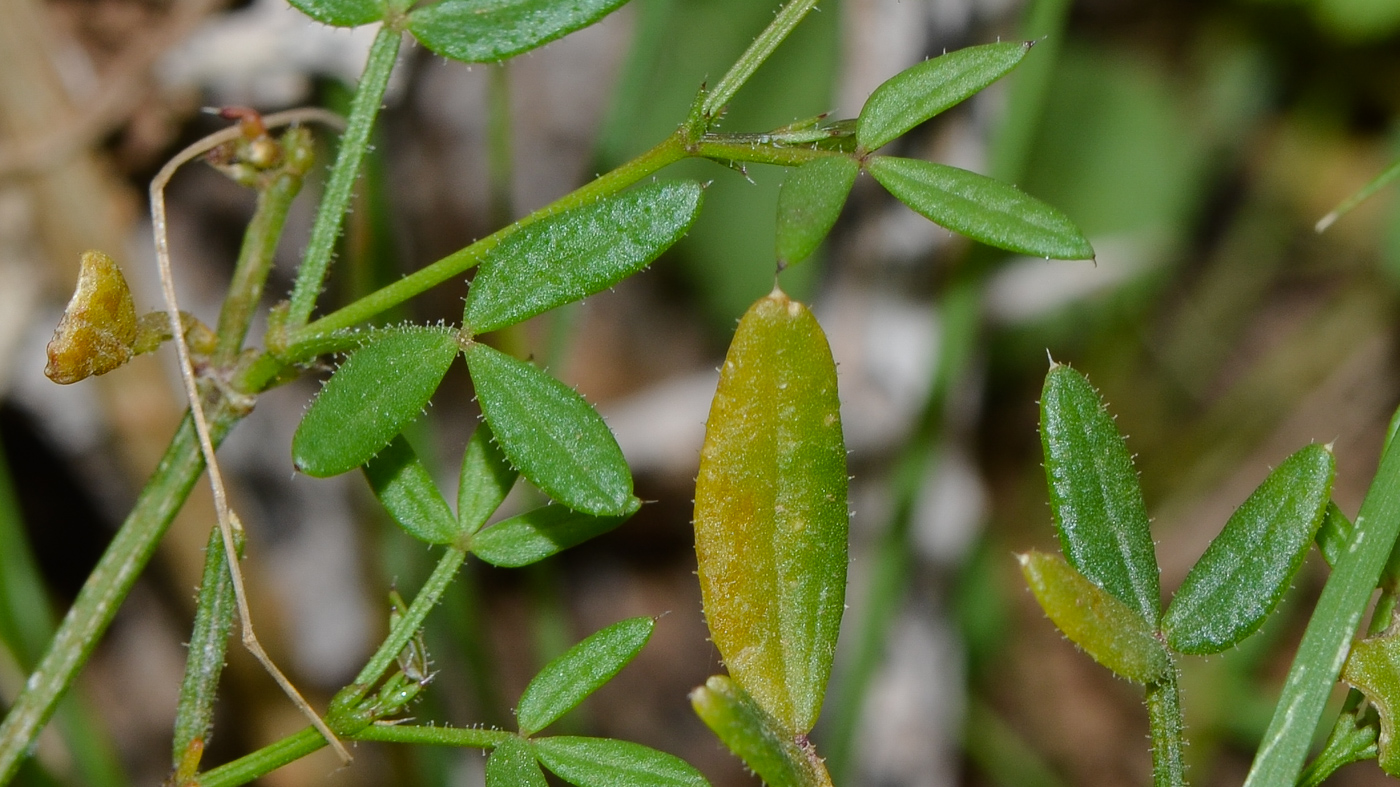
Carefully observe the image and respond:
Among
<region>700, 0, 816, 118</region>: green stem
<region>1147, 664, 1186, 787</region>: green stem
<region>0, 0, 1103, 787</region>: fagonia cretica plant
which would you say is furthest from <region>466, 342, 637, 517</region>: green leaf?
<region>1147, 664, 1186, 787</region>: green stem

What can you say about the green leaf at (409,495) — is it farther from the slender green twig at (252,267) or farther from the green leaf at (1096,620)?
the green leaf at (1096,620)

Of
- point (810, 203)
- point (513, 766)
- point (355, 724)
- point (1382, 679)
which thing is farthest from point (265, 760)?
point (1382, 679)

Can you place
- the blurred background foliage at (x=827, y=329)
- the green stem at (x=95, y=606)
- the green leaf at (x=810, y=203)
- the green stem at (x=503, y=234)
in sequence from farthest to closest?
the blurred background foliage at (x=827, y=329) < the green stem at (x=95, y=606) < the green stem at (x=503, y=234) < the green leaf at (x=810, y=203)

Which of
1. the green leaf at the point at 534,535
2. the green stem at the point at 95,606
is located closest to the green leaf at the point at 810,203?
the green leaf at the point at 534,535

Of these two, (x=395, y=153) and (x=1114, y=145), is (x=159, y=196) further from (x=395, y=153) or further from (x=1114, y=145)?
(x=1114, y=145)

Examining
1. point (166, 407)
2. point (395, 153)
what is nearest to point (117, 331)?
point (166, 407)

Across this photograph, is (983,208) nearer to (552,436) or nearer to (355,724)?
(552,436)
